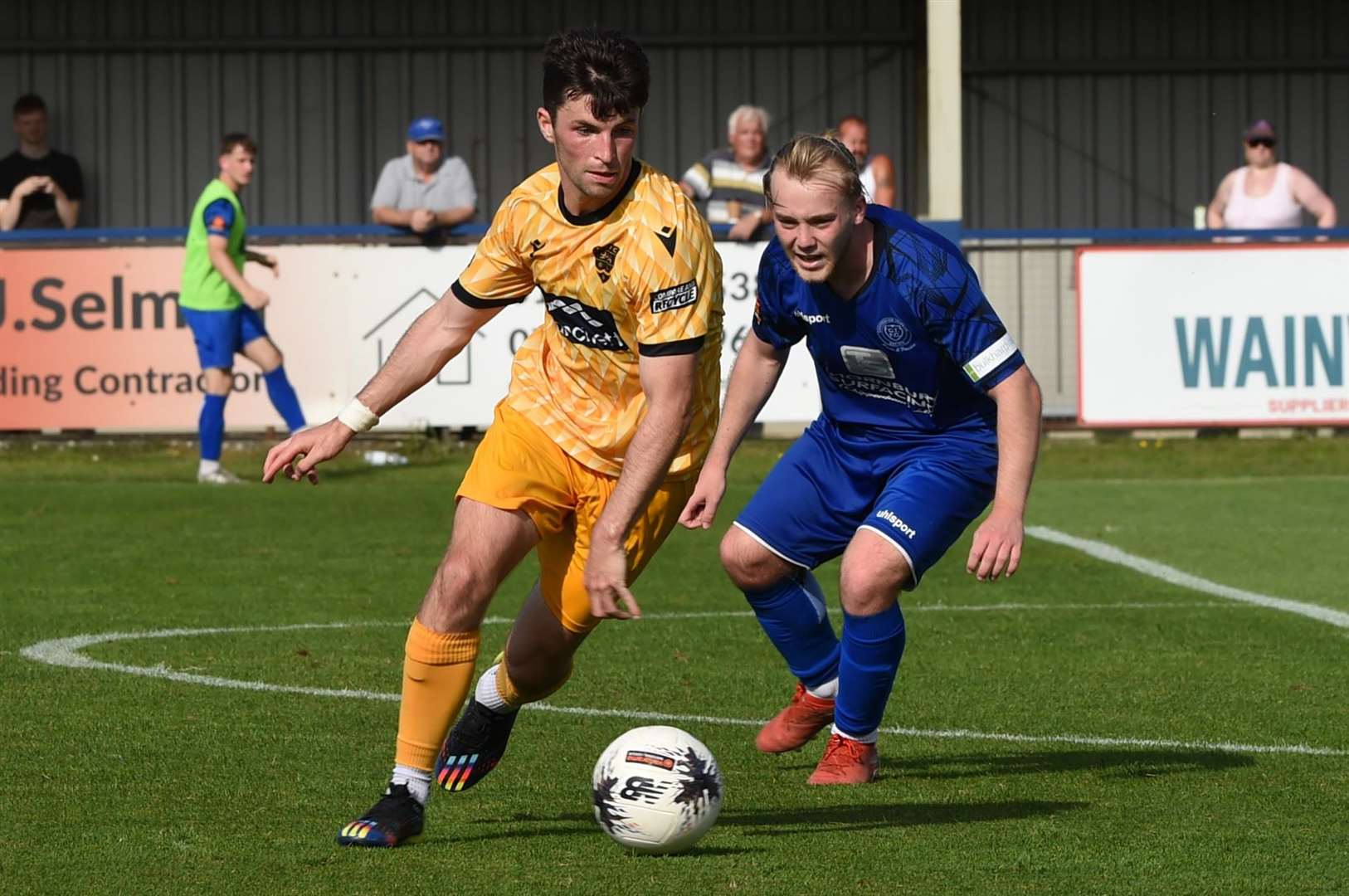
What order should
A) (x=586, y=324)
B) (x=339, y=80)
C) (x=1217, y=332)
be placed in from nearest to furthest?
(x=586, y=324) → (x=1217, y=332) → (x=339, y=80)

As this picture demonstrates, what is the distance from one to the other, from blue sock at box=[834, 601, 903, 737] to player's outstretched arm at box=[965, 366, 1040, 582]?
406 millimetres

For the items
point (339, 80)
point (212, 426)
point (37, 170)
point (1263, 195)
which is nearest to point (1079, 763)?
point (212, 426)

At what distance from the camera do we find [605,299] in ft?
17.3

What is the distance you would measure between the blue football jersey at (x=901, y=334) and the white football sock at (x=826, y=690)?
0.73 metres

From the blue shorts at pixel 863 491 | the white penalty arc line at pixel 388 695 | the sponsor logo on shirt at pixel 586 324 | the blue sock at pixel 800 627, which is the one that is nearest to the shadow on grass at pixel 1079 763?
the white penalty arc line at pixel 388 695

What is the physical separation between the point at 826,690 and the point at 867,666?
1.28ft

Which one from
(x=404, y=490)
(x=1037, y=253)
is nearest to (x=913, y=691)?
(x=404, y=490)

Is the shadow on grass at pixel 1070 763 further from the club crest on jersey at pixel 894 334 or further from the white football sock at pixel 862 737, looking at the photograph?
the club crest on jersey at pixel 894 334

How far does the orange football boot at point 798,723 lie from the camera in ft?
20.4

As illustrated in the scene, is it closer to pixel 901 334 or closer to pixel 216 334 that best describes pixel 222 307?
pixel 216 334

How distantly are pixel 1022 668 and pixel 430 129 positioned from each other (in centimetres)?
967

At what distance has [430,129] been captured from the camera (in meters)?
16.5

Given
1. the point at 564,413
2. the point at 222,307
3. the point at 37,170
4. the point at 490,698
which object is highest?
the point at 37,170

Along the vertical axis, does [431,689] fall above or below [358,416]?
below
